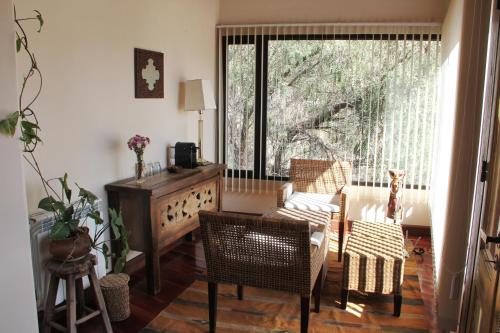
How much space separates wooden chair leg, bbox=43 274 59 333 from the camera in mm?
2297

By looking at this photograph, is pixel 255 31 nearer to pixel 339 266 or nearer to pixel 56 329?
pixel 339 266

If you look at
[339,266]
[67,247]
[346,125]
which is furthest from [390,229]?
[67,247]

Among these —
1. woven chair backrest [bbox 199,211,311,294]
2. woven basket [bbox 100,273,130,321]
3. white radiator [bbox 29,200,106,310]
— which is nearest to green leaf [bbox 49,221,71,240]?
white radiator [bbox 29,200,106,310]

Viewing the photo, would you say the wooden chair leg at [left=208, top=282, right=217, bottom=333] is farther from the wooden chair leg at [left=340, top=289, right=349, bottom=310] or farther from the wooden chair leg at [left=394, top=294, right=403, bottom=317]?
the wooden chair leg at [left=394, top=294, right=403, bottom=317]

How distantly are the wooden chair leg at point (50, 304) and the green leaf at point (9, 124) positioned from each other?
0.93m

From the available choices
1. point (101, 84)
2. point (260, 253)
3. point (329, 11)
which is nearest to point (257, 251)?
point (260, 253)

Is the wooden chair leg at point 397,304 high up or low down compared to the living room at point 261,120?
down

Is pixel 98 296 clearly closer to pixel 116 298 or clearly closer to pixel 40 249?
pixel 116 298

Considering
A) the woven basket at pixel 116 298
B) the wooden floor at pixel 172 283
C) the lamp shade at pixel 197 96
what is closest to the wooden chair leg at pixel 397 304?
the wooden floor at pixel 172 283

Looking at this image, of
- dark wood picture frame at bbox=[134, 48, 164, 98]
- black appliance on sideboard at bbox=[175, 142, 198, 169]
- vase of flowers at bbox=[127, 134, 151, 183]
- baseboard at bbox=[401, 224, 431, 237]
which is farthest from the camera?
baseboard at bbox=[401, 224, 431, 237]

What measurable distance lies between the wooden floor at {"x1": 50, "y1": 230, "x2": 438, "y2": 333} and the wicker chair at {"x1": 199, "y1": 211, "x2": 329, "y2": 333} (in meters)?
0.58

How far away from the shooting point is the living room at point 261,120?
2.19 m

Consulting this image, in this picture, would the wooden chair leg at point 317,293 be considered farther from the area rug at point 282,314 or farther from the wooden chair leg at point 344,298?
the wooden chair leg at point 344,298

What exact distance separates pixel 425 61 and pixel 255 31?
179 centimetres
